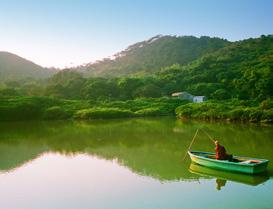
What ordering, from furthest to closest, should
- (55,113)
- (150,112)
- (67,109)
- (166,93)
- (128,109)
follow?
(166,93) → (128,109) → (150,112) → (67,109) → (55,113)

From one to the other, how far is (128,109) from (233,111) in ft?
59.6

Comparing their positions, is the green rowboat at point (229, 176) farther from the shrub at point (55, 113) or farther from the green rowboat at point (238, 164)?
the shrub at point (55, 113)

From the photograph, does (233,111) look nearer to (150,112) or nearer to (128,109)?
(150,112)

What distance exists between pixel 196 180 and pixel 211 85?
51.4m

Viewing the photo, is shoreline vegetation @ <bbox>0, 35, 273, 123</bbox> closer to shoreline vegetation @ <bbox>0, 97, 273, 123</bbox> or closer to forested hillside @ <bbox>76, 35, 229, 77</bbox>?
shoreline vegetation @ <bbox>0, 97, 273, 123</bbox>

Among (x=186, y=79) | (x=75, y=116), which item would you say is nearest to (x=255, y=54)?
(x=186, y=79)

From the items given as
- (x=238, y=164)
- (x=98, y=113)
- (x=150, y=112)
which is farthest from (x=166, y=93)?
(x=238, y=164)

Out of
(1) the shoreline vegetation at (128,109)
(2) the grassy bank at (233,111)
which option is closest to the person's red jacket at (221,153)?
(2) the grassy bank at (233,111)

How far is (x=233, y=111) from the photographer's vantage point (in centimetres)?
4103

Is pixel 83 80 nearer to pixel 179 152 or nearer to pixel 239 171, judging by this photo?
pixel 179 152

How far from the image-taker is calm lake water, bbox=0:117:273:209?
1255 centimetres

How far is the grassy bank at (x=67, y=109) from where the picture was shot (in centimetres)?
4869

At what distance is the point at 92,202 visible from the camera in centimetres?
1271

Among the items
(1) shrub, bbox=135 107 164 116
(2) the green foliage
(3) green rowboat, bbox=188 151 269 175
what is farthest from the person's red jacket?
(1) shrub, bbox=135 107 164 116
